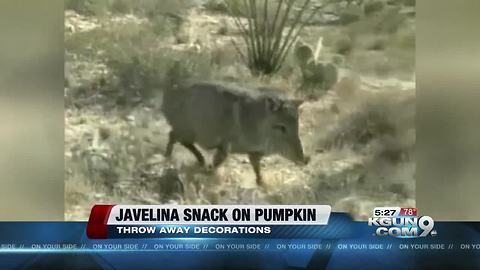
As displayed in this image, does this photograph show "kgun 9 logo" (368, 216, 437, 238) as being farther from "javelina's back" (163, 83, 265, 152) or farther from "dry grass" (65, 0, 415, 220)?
"javelina's back" (163, 83, 265, 152)

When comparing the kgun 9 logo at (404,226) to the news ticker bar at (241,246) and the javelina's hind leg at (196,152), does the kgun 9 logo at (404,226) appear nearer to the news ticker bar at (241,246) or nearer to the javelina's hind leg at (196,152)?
the news ticker bar at (241,246)

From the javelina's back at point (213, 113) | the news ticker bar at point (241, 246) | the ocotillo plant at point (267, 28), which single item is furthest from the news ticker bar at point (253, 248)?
the ocotillo plant at point (267, 28)

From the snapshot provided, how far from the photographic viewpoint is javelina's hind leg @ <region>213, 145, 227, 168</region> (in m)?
1.35

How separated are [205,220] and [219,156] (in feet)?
0.49

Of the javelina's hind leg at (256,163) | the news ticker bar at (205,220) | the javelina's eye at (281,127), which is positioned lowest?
the news ticker bar at (205,220)

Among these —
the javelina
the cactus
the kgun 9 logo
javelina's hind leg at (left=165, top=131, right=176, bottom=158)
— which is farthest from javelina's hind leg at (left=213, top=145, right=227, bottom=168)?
the kgun 9 logo

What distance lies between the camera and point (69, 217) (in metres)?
1.33

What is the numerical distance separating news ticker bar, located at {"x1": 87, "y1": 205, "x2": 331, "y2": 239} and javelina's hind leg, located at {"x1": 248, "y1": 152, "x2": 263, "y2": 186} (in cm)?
6

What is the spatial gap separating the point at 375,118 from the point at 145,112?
528 millimetres

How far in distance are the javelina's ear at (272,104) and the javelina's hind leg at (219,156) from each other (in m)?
0.14

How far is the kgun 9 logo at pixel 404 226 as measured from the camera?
53.5 inches

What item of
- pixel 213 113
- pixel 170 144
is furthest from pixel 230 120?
pixel 170 144

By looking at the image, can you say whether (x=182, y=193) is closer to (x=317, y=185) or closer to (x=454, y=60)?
(x=317, y=185)

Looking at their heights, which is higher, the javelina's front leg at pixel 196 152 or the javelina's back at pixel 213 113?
the javelina's back at pixel 213 113
